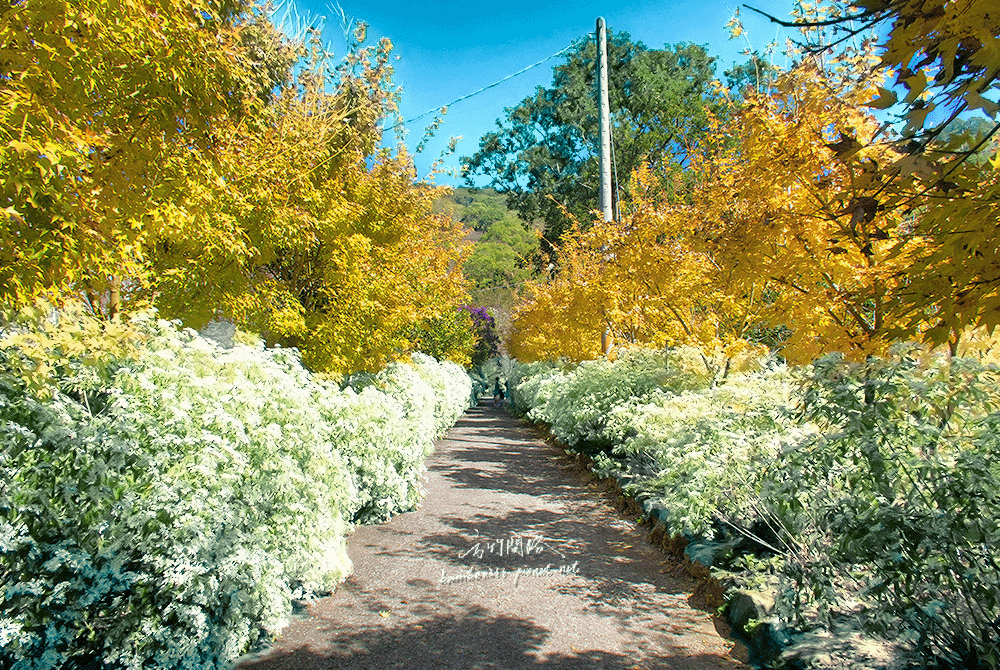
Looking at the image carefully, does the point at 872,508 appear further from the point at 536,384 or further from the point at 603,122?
the point at 536,384

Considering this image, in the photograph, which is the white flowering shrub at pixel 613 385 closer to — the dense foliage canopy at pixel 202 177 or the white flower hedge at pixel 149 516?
the dense foliage canopy at pixel 202 177

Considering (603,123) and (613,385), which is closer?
(613,385)

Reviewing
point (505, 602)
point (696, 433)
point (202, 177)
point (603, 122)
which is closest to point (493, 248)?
point (603, 122)

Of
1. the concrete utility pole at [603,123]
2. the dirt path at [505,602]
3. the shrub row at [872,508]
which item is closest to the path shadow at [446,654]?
the dirt path at [505,602]

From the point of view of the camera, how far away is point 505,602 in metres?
4.48

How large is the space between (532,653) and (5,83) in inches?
156

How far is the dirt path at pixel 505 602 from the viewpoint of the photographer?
11.9 ft

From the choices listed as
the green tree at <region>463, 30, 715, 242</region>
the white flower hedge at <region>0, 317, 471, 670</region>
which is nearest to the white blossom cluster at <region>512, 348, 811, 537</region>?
the white flower hedge at <region>0, 317, 471, 670</region>

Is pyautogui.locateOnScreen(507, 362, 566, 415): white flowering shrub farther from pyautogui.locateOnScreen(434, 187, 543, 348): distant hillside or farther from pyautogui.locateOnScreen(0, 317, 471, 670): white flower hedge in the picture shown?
pyautogui.locateOnScreen(434, 187, 543, 348): distant hillside

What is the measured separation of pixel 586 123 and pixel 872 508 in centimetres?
2609

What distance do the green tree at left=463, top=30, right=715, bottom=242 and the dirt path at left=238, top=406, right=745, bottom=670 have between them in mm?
18829

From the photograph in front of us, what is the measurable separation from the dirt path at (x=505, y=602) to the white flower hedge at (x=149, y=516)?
572 millimetres

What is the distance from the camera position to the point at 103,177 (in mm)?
3305

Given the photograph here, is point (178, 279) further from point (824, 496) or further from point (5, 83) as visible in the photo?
point (824, 496)
